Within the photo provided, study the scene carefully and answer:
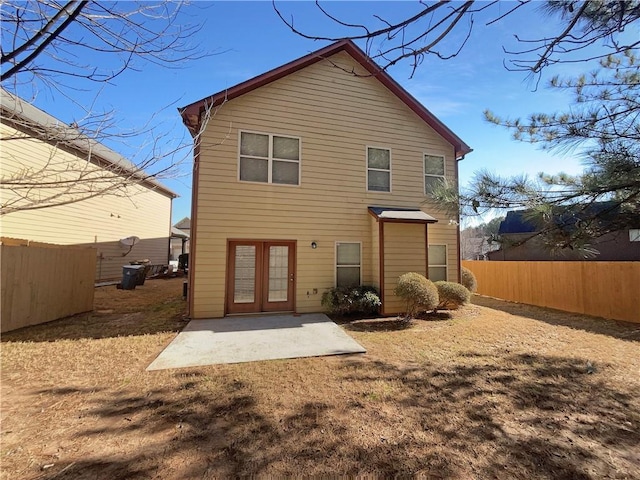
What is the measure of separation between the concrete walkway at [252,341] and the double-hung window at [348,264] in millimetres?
1456

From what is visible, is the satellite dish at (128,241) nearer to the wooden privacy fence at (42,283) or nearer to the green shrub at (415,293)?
the wooden privacy fence at (42,283)

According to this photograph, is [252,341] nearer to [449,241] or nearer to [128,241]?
[449,241]

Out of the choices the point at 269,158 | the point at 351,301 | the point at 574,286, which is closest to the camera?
the point at 351,301

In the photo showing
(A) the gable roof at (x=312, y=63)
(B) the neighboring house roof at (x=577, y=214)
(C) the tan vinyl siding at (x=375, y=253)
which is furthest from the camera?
(C) the tan vinyl siding at (x=375, y=253)

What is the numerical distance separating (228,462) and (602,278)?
11173mm

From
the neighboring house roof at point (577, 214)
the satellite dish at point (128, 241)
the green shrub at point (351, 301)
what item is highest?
the satellite dish at point (128, 241)

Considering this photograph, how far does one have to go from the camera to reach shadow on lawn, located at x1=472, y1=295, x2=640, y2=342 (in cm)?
693

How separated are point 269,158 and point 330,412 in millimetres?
6917

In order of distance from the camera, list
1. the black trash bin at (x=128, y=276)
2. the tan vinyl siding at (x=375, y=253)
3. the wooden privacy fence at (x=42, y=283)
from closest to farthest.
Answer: the wooden privacy fence at (x=42, y=283)
the tan vinyl siding at (x=375, y=253)
the black trash bin at (x=128, y=276)

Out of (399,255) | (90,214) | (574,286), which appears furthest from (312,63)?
(90,214)

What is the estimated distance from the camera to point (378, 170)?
938cm

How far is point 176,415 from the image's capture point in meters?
3.17

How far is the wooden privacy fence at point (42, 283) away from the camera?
626cm

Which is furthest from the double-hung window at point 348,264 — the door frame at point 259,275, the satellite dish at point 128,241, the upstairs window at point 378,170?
the satellite dish at point 128,241
